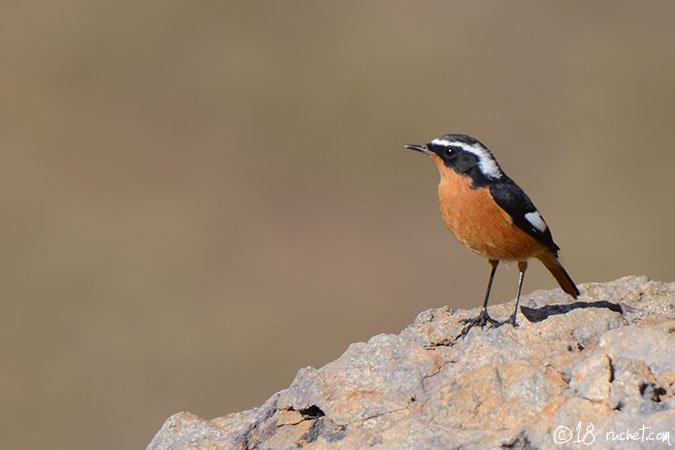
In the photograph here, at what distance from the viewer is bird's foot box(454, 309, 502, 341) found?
6.09 meters

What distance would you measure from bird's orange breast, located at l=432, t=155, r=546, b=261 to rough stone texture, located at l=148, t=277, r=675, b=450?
1.88 ft

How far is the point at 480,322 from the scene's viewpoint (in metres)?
6.25

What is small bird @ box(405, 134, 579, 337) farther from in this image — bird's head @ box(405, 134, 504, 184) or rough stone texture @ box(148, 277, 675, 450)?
rough stone texture @ box(148, 277, 675, 450)

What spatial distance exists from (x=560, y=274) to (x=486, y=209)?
759 millimetres

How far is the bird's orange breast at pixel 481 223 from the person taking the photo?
668 cm

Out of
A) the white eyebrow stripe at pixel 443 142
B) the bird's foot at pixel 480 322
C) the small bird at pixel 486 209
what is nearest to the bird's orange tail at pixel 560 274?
the small bird at pixel 486 209

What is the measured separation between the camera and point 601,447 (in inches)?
169

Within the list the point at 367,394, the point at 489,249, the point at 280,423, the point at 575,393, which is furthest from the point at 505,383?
the point at 489,249

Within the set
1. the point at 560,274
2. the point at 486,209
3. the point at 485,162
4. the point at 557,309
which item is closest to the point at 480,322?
the point at 557,309

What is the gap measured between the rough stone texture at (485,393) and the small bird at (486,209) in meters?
0.58

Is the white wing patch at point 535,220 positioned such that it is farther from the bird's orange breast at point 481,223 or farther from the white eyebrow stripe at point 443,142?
the white eyebrow stripe at point 443,142

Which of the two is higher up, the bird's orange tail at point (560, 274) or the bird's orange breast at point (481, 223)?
the bird's orange breast at point (481, 223)

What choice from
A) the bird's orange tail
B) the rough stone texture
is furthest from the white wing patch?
the rough stone texture

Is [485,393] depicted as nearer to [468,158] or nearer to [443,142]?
[468,158]
